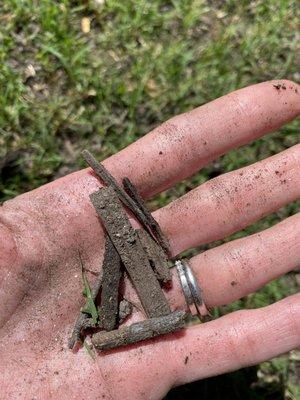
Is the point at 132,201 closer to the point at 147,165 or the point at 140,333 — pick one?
the point at 147,165

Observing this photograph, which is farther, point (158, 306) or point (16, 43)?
point (16, 43)

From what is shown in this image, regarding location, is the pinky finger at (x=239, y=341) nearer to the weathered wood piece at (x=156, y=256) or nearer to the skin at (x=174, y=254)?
the skin at (x=174, y=254)

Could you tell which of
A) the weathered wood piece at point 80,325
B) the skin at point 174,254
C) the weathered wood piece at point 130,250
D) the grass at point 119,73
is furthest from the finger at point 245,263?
the grass at point 119,73

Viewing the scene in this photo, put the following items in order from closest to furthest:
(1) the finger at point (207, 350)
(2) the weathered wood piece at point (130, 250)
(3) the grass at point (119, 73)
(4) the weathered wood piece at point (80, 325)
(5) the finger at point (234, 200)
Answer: (1) the finger at point (207, 350), (4) the weathered wood piece at point (80, 325), (2) the weathered wood piece at point (130, 250), (5) the finger at point (234, 200), (3) the grass at point (119, 73)

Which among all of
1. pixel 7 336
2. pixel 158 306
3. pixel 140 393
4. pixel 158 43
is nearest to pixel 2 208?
pixel 7 336

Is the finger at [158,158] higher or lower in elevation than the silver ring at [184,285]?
higher

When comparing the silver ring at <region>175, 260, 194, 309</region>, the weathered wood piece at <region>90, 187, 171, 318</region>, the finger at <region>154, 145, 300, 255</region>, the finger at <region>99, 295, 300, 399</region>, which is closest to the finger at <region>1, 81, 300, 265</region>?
the weathered wood piece at <region>90, 187, 171, 318</region>

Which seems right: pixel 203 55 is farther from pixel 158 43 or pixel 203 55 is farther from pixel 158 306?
pixel 158 306

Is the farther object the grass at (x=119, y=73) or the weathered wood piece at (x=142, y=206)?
the grass at (x=119, y=73)
